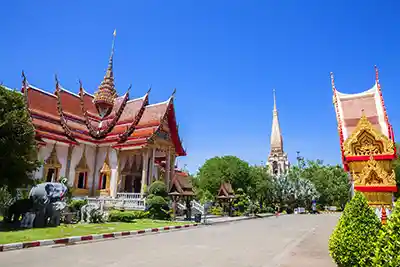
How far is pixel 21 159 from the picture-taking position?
1216 cm

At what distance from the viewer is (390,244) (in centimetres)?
308

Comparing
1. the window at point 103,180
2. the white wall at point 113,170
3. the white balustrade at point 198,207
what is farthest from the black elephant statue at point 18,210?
the white balustrade at point 198,207

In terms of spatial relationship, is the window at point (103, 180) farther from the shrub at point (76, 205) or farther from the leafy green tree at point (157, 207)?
the shrub at point (76, 205)

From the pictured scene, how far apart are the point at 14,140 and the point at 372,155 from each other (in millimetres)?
13238

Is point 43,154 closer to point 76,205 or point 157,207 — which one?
point 76,205

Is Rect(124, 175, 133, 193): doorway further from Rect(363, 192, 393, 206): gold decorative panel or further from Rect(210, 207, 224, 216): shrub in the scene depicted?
Rect(363, 192, 393, 206): gold decorative panel

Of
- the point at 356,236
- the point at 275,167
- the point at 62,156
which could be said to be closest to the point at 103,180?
the point at 62,156

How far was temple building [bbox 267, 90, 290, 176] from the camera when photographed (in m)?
67.7

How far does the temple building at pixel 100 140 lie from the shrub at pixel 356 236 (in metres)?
16.5

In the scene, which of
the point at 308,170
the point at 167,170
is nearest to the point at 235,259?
the point at 167,170

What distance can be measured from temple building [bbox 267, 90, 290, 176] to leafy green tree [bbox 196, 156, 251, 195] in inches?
1226

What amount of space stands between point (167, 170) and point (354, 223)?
19.3m

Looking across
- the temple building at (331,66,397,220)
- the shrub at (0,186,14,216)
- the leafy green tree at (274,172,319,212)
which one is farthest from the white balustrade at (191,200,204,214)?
the leafy green tree at (274,172,319,212)

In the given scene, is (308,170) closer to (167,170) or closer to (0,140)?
(167,170)
